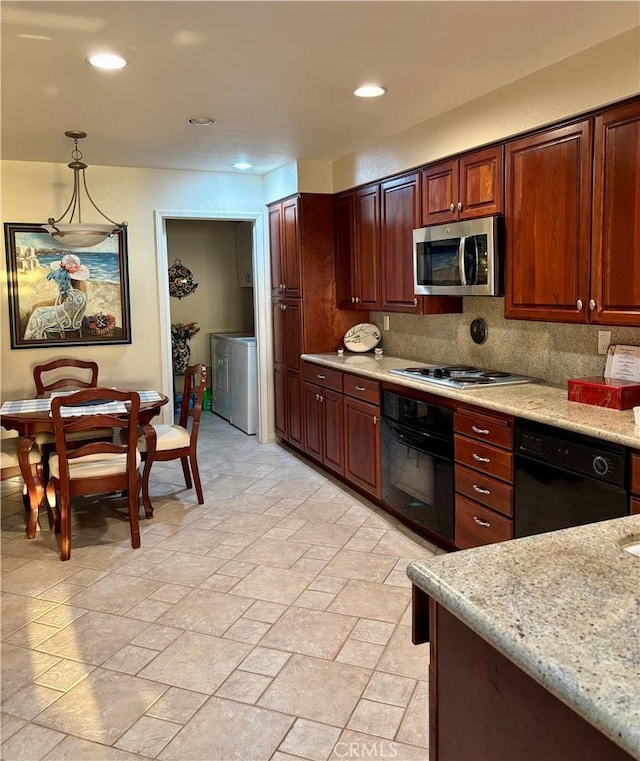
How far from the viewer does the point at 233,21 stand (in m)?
2.40

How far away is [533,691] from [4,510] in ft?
13.4

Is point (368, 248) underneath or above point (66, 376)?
above

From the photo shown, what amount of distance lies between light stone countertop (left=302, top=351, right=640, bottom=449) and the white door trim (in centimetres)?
205

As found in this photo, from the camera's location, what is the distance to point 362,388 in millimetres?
4203

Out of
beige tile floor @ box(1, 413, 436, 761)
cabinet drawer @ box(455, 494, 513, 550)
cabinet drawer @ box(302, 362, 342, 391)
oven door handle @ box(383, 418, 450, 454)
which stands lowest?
beige tile floor @ box(1, 413, 436, 761)

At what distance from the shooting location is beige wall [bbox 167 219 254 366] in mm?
7758

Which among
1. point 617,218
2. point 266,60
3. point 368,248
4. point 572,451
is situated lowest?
point 572,451

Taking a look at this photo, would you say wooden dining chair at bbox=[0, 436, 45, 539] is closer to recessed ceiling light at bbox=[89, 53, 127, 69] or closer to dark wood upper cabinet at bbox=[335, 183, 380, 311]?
recessed ceiling light at bbox=[89, 53, 127, 69]

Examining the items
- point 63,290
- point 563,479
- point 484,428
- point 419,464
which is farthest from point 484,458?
point 63,290

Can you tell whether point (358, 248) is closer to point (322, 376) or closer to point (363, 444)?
point (322, 376)

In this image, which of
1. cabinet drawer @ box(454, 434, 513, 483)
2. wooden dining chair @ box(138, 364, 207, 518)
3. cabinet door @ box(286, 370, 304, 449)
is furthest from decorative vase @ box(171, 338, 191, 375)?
cabinet drawer @ box(454, 434, 513, 483)

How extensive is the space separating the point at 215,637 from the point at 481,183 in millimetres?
2586

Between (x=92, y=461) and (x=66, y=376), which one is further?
(x=66, y=376)

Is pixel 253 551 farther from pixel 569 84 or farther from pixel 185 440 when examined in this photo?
pixel 569 84
